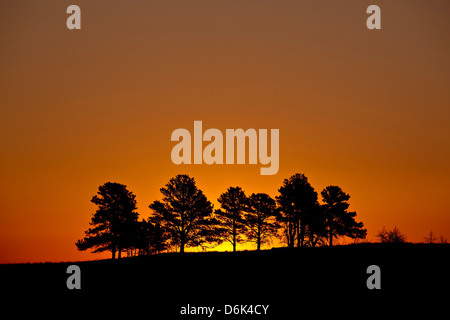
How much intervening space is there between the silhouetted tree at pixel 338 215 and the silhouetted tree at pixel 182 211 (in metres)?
15.9

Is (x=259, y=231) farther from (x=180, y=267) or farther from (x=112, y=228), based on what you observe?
(x=180, y=267)

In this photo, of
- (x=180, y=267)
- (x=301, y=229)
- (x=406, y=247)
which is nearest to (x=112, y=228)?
(x=301, y=229)

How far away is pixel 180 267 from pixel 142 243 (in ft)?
89.3

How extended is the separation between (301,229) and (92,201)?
82.9ft

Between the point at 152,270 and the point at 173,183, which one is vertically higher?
the point at 173,183

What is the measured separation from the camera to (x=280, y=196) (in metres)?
66.1

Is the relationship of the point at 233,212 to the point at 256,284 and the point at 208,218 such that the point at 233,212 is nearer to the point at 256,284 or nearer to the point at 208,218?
the point at 208,218

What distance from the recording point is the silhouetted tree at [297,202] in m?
64.7

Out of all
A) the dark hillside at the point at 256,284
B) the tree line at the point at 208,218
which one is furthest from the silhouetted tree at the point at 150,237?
the dark hillside at the point at 256,284
